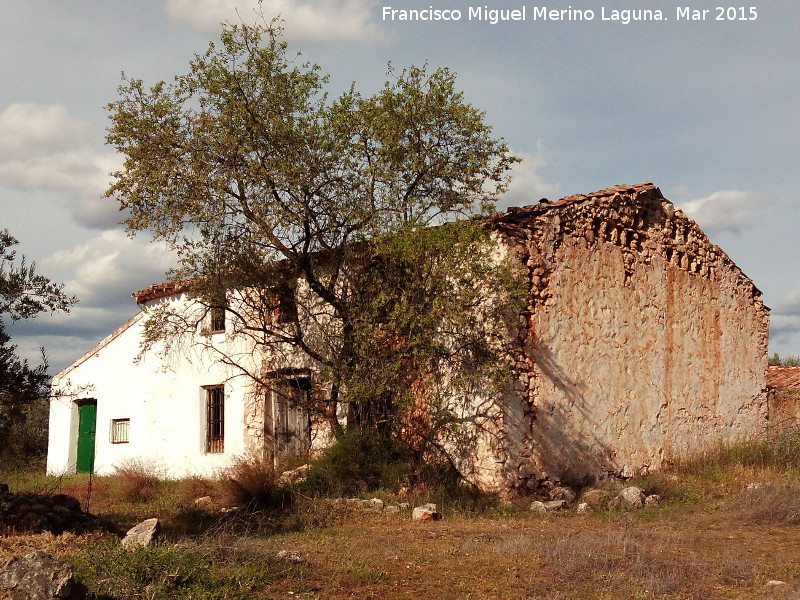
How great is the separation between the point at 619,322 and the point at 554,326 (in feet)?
5.44

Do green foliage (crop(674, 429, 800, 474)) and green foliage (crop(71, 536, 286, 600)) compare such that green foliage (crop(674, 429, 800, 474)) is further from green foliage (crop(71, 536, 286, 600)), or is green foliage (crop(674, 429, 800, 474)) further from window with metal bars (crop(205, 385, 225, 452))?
green foliage (crop(71, 536, 286, 600))

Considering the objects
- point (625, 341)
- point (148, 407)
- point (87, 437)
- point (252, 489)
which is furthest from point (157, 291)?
point (625, 341)

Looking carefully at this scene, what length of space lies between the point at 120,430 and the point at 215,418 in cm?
310

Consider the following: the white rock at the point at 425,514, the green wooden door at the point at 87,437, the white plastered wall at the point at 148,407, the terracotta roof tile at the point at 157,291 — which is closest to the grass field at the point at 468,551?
the white rock at the point at 425,514

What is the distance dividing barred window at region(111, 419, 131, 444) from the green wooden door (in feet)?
3.02

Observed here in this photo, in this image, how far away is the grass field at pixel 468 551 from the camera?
22.7 ft

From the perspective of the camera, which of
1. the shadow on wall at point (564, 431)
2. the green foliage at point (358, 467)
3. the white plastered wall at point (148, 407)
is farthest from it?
the white plastered wall at point (148, 407)

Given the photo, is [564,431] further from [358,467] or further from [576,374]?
[358,467]

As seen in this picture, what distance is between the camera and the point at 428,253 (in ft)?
40.2

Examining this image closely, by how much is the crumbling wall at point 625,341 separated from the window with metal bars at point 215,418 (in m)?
7.05

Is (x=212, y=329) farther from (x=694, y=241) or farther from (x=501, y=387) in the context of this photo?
(x=694, y=241)

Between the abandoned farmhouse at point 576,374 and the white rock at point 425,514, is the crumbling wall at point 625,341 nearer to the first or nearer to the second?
the abandoned farmhouse at point 576,374

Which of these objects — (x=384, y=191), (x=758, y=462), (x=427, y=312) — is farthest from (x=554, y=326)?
(x=758, y=462)

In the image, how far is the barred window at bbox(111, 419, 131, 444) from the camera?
18719mm
